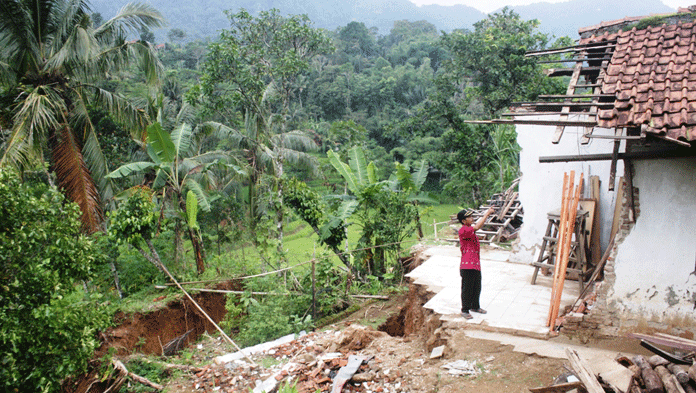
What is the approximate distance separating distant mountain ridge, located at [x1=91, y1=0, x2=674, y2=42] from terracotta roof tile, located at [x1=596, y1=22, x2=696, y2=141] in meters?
123

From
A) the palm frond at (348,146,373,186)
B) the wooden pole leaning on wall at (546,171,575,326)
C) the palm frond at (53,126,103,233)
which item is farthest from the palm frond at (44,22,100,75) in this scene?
the wooden pole leaning on wall at (546,171,575,326)

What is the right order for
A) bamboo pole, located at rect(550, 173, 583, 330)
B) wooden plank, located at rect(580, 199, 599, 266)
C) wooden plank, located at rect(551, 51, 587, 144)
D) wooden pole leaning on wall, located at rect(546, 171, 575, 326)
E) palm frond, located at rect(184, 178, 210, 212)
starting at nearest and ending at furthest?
wooden plank, located at rect(551, 51, 587, 144) < bamboo pole, located at rect(550, 173, 583, 330) < wooden pole leaning on wall, located at rect(546, 171, 575, 326) < wooden plank, located at rect(580, 199, 599, 266) < palm frond, located at rect(184, 178, 210, 212)

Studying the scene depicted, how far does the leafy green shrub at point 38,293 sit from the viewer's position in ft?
Result: 16.8

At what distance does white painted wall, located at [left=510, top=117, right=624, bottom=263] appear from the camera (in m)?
6.78

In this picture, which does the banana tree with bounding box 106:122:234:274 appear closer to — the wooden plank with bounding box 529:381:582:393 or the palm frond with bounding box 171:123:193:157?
the palm frond with bounding box 171:123:193:157

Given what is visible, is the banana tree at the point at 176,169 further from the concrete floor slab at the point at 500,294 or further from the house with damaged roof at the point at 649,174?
A: the house with damaged roof at the point at 649,174

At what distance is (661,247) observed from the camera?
505 cm

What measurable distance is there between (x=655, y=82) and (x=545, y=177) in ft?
9.32

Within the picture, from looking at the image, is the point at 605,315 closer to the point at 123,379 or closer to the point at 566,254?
the point at 566,254

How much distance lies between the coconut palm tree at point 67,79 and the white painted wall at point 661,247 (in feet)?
31.3

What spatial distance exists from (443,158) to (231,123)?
800 centimetres

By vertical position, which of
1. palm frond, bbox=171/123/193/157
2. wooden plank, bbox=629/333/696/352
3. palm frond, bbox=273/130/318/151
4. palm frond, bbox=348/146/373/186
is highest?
palm frond, bbox=171/123/193/157

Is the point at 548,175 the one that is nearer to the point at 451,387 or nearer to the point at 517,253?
the point at 517,253

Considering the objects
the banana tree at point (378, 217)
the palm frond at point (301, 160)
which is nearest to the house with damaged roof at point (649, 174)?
the banana tree at point (378, 217)
